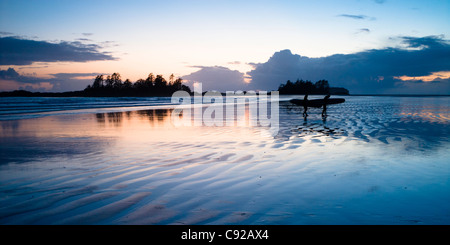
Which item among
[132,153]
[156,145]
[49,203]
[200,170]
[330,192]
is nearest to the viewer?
[49,203]

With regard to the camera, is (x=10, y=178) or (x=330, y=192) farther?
(x=10, y=178)

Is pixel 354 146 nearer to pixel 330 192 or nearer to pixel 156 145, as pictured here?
pixel 330 192

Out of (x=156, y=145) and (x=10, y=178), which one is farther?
(x=156, y=145)

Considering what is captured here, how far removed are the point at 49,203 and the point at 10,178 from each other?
2.17m

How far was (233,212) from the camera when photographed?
367 centimetres

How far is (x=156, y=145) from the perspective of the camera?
351 inches

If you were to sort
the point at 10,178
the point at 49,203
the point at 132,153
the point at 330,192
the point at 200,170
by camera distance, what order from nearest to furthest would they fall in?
1. the point at 49,203
2. the point at 330,192
3. the point at 10,178
4. the point at 200,170
5. the point at 132,153
